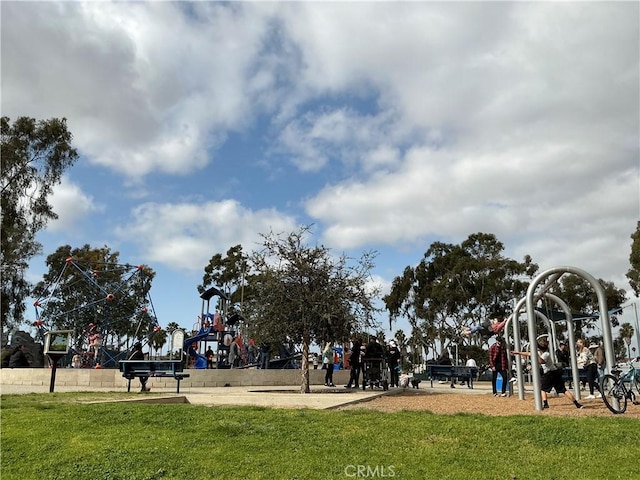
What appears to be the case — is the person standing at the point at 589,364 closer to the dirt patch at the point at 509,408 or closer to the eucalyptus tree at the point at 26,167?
the dirt patch at the point at 509,408

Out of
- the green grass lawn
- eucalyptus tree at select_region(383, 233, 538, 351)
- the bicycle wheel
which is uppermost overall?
eucalyptus tree at select_region(383, 233, 538, 351)

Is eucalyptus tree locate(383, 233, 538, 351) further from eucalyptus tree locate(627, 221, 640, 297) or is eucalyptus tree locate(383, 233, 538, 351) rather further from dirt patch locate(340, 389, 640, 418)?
dirt patch locate(340, 389, 640, 418)

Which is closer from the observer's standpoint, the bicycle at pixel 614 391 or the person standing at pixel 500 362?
the bicycle at pixel 614 391

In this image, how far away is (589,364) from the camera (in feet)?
40.4

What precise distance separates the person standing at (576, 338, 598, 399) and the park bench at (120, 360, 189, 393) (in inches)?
383

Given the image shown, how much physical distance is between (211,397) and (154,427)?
14.6 feet

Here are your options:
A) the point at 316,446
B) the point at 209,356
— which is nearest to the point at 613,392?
the point at 316,446

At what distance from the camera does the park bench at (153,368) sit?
1485cm

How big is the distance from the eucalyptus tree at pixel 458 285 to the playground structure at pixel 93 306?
23.5m

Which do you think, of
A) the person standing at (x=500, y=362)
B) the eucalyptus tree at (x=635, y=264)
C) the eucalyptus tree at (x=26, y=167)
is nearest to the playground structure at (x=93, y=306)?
the eucalyptus tree at (x=26, y=167)

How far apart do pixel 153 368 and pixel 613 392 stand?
11139 millimetres

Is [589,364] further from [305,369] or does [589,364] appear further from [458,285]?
[458,285]

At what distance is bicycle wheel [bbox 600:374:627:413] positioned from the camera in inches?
367

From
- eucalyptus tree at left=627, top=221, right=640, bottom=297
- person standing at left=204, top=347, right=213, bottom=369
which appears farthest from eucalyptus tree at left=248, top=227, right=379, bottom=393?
eucalyptus tree at left=627, top=221, right=640, bottom=297
